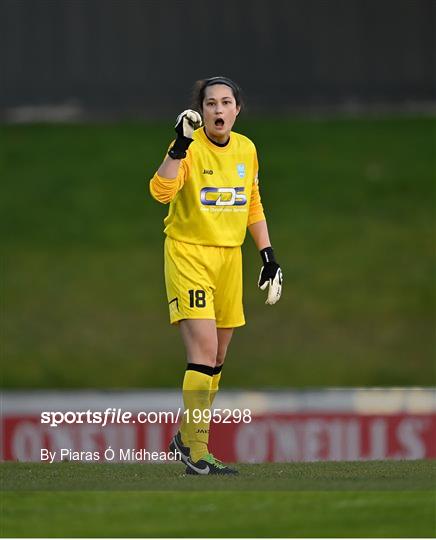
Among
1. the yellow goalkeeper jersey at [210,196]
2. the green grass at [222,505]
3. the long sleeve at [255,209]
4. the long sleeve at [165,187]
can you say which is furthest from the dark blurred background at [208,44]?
the green grass at [222,505]

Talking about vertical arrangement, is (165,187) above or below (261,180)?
above

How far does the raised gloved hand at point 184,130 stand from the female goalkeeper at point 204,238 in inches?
5.2

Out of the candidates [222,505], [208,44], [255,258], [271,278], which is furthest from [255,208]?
[208,44]

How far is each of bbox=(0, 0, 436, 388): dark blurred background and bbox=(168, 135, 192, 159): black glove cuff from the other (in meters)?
9.33

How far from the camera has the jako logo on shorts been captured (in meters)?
8.98

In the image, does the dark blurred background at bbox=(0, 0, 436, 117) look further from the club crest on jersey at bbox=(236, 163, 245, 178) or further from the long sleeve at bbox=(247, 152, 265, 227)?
the club crest on jersey at bbox=(236, 163, 245, 178)

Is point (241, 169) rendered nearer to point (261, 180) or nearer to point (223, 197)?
point (223, 197)

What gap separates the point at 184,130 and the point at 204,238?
692 millimetres

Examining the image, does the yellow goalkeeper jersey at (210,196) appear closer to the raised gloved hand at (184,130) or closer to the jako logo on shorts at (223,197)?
the jako logo on shorts at (223,197)

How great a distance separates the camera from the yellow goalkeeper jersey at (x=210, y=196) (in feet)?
29.4

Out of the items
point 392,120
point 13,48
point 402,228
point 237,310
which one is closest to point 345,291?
point 402,228

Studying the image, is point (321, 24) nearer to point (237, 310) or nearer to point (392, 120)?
point (392, 120)

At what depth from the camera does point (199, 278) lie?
29.5 ft

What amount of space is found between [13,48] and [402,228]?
A: 241 inches
